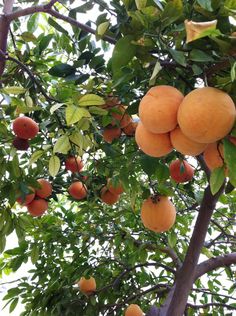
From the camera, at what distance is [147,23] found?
999 millimetres

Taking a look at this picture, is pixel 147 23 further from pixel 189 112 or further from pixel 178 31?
pixel 189 112

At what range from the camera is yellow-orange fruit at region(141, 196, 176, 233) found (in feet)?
6.02

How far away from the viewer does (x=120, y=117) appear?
5.88 ft

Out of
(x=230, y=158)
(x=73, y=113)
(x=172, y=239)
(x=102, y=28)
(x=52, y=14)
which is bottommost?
(x=230, y=158)

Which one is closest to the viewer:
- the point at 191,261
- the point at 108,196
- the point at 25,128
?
the point at 25,128

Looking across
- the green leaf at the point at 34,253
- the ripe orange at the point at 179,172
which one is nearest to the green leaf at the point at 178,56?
the ripe orange at the point at 179,172

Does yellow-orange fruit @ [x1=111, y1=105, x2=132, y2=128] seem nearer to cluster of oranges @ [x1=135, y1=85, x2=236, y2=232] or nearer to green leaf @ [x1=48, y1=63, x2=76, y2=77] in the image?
green leaf @ [x1=48, y1=63, x2=76, y2=77]

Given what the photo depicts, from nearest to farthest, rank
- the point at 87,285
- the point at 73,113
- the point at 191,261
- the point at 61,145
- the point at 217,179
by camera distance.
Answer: the point at 217,179
the point at 73,113
the point at 61,145
the point at 191,261
the point at 87,285

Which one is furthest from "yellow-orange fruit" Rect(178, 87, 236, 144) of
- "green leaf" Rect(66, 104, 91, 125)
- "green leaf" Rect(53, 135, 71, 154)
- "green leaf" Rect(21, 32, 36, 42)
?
"green leaf" Rect(21, 32, 36, 42)

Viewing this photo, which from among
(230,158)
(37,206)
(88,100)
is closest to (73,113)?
(88,100)

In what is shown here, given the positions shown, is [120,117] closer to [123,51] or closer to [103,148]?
[103,148]

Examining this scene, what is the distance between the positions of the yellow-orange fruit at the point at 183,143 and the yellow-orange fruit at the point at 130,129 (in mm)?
878

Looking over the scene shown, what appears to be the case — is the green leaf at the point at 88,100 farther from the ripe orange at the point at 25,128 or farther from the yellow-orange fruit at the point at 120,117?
the ripe orange at the point at 25,128

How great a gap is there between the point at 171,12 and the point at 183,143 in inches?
12.5
